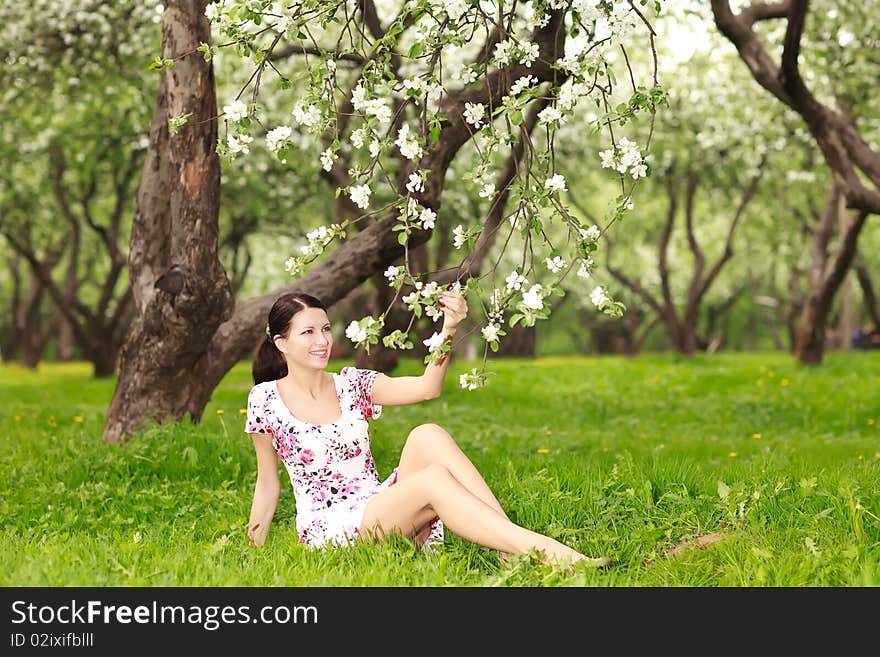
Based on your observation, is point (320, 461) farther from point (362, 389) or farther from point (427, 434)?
point (427, 434)

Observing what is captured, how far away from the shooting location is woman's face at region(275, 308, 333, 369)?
19.2ft

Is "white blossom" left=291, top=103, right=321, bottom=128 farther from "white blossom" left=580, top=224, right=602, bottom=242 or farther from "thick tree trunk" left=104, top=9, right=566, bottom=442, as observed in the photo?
"thick tree trunk" left=104, top=9, right=566, bottom=442

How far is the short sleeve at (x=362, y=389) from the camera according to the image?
20.2ft

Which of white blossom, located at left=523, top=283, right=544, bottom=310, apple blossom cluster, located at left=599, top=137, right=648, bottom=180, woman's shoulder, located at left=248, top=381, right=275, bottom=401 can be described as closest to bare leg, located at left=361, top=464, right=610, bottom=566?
woman's shoulder, located at left=248, top=381, right=275, bottom=401

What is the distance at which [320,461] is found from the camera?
596 centimetres

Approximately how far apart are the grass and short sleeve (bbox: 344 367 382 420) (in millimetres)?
891

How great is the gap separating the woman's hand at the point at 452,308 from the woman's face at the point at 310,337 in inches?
39.6

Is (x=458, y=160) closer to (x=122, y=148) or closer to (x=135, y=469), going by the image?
(x=122, y=148)

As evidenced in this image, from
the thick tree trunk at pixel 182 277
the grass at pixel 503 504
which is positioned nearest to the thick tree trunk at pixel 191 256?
the thick tree trunk at pixel 182 277

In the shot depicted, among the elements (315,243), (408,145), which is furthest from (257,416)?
(408,145)
